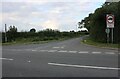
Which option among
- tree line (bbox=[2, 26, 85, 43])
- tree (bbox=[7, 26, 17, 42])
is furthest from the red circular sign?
tree (bbox=[7, 26, 17, 42])

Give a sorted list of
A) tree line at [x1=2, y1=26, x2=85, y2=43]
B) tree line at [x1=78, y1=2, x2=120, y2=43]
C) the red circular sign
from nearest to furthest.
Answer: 1. the red circular sign
2. tree line at [x1=78, y1=2, x2=120, y2=43]
3. tree line at [x1=2, y1=26, x2=85, y2=43]

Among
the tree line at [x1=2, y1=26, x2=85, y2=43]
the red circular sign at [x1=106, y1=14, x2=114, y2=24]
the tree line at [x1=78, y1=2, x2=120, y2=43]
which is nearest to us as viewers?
the red circular sign at [x1=106, y1=14, x2=114, y2=24]

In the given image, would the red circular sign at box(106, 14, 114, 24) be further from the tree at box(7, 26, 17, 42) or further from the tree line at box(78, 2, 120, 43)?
the tree at box(7, 26, 17, 42)

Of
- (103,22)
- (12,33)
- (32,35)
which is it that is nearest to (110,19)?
(103,22)

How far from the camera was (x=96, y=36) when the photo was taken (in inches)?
1885

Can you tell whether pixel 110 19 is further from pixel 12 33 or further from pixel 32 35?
pixel 32 35

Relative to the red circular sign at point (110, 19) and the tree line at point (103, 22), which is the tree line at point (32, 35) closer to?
the tree line at point (103, 22)

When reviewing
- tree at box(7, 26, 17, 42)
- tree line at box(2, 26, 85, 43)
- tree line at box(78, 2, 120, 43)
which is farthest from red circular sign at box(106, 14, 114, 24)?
tree at box(7, 26, 17, 42)

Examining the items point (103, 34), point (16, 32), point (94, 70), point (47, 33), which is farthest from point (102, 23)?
point (47, 33)

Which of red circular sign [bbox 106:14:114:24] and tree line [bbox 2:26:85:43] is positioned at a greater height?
red circular sign [bbox 106:14:114:24]

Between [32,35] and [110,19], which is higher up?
[110,19]

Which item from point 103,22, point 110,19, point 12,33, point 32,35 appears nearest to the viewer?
point 110,19

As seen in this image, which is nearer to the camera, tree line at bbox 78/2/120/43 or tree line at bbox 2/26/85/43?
tree line at bbox 78/2/120/43

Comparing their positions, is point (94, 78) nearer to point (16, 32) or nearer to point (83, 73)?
point (83, 73)
